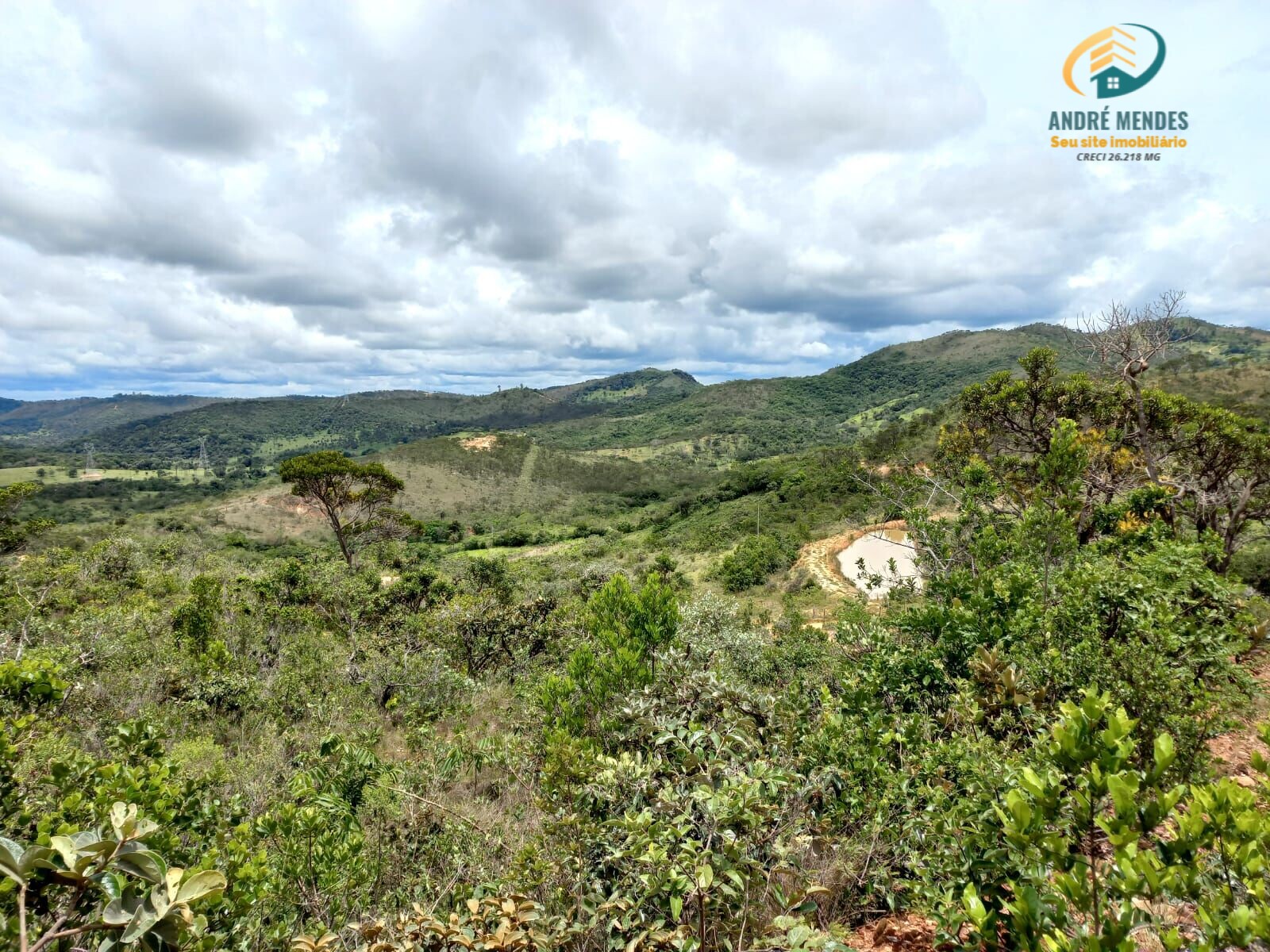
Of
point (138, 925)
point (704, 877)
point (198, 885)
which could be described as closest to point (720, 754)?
point (704, 877)

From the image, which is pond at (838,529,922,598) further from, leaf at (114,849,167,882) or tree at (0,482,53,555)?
tree at (0,482,53,555)

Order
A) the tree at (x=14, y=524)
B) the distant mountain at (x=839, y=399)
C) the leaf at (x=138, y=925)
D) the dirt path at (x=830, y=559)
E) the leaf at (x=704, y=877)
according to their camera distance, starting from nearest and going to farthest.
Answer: the leaf at (x=138, y=925), the leaf at (x=704, y=877), the tree at (x=14, y=524), the dirt path at (x=830, y=559), the distant mountain at (x=839, y=399)

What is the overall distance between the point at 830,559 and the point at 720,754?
80.8 feet

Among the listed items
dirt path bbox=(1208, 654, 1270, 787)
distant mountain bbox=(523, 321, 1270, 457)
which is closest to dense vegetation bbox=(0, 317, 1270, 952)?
dirt path bbox=(1208, 654, 1270, 787)

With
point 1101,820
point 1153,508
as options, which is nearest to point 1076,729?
point 1101,820

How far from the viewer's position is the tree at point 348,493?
22828 millimetres

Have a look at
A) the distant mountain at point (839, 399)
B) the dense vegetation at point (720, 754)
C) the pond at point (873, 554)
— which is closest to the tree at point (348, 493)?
the dense vegetation at point (720, 754)

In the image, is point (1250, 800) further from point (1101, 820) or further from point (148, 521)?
point (148, 521)

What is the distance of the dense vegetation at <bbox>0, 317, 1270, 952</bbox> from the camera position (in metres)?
1.86

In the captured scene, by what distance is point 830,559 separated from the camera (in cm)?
2628

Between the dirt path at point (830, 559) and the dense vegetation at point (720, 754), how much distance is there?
33.4ft

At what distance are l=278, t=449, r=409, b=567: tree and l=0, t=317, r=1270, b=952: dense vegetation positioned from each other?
9.94m

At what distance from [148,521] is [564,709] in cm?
6991

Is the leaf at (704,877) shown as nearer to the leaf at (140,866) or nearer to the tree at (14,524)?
the leaf at (140,866)
